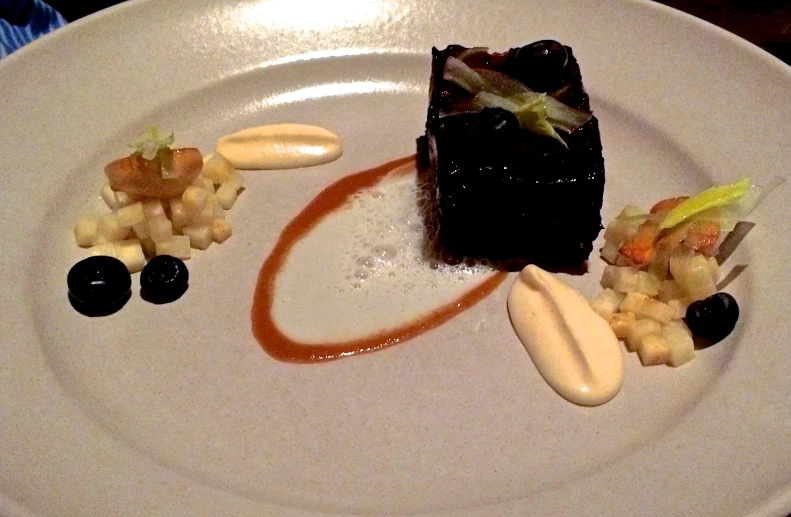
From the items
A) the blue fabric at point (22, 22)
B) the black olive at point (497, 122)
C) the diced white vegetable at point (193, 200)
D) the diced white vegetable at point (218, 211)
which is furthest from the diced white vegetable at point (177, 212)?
the blue fabric at point (22, 22)

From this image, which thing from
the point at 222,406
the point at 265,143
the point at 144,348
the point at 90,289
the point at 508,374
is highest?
the point at 265,143

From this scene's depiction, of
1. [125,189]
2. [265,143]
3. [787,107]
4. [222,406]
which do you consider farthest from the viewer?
[265,143]

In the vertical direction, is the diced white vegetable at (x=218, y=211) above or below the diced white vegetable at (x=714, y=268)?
above

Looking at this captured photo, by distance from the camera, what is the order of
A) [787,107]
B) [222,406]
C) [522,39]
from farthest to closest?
[522,39], [787,107], [222,406]

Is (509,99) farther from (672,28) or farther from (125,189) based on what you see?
(125,189)

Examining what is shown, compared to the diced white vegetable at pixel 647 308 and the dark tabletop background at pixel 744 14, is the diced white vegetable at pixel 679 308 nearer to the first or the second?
the diced white vegetable at pixel 647 308

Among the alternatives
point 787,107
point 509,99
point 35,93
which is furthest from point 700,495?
point 35,93

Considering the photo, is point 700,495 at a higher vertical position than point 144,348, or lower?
lower
